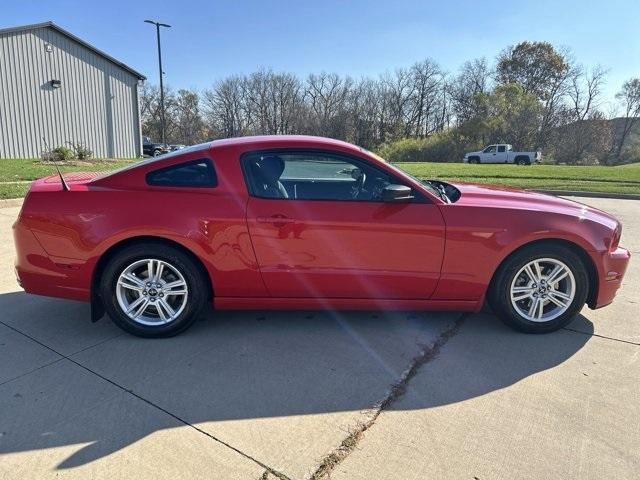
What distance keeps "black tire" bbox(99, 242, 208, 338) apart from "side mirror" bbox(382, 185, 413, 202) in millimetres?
1461

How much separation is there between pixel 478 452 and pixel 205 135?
7724cm

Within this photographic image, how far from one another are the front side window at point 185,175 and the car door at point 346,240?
0.28m

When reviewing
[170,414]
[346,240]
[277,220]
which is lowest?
[170,414]

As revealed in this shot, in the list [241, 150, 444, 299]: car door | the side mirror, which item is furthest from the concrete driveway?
the side mirror

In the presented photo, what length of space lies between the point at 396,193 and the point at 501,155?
136 feet

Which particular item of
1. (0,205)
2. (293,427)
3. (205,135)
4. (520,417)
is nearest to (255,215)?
(293,427)

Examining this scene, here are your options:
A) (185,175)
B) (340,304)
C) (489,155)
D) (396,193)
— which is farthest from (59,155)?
(489,155)

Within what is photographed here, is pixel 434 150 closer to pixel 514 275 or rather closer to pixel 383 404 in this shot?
pixel 514 275

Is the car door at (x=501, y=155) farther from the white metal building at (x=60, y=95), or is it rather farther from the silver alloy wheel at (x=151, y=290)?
the silver alloy wheel at (x=151, y=290)

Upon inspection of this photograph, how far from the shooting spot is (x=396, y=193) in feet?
10.7

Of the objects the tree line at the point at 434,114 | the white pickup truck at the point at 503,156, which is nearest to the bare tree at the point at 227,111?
the tree line at the point at 434,114

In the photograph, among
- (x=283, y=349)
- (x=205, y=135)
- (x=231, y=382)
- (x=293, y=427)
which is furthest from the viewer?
(x=205, y=135)

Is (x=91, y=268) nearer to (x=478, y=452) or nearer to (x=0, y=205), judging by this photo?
(x=478, y=452)

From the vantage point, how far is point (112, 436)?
91.7 inches
